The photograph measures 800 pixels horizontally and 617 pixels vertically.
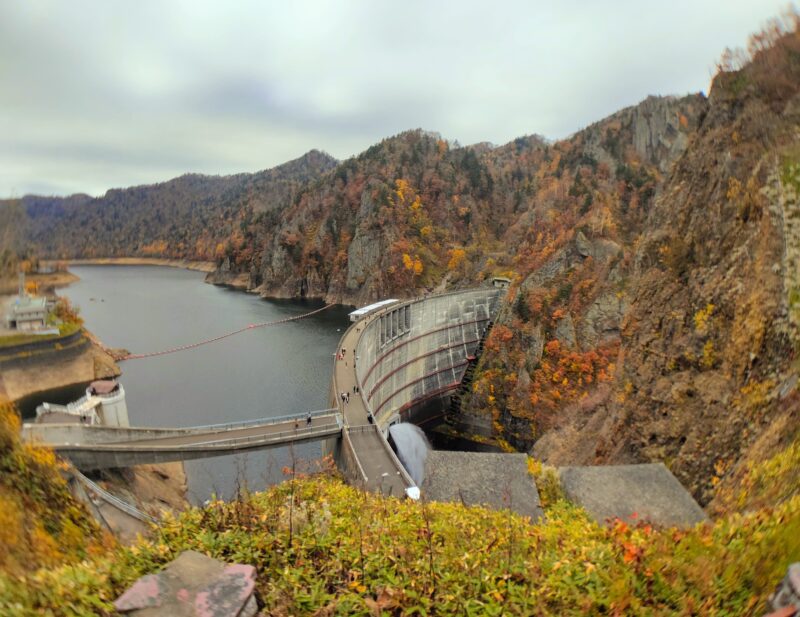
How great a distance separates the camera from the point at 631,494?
34.3 feet

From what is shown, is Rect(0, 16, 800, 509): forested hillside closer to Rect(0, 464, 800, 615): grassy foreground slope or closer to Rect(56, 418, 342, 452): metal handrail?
Rect(0, 464, 800, 615): grassy foreground slope

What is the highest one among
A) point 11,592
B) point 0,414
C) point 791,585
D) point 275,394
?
point 0,414

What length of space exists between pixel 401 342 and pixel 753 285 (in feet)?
124

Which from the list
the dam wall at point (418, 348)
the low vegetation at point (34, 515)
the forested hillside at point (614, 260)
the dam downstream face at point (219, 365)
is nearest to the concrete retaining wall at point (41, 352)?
the dam downstream face at point (219, 365)

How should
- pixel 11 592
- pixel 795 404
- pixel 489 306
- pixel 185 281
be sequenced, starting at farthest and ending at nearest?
1. pixel 185 281
2. pixel 489 306
3. pixel 795 404
4. pixel 11 592

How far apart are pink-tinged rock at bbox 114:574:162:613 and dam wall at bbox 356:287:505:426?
103ft

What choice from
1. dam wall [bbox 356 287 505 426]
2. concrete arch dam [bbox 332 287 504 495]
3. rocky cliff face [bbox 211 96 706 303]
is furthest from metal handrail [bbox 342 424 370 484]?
rocky cliff face [bbox 211 96 706 303]

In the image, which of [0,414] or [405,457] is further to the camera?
[405,457]

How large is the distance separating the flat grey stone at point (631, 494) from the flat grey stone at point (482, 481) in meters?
1.00

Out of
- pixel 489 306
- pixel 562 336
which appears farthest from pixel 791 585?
pixel 489 306

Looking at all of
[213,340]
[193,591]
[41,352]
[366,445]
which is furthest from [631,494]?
[213,340]

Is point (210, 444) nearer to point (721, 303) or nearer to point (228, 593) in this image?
point (228, 593)

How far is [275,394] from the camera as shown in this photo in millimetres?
45625

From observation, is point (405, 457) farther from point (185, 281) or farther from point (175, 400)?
point (185, 281)
